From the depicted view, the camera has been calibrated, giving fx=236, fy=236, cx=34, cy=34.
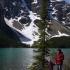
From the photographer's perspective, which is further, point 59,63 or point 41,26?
point 41,26

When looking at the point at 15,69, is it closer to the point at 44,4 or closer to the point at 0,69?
the point at 0,69

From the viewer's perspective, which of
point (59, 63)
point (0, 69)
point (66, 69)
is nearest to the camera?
point (59, 63)

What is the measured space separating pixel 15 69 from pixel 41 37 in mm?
31177

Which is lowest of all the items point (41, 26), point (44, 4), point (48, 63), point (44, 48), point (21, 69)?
point (21, 69)

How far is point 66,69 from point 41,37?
1275 cm

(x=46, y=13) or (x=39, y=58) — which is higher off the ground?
(x=46, y=13)

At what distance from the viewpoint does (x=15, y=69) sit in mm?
55938

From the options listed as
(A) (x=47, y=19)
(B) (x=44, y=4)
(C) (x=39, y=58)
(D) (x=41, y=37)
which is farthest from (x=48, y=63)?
(B) (x=44, y=4)

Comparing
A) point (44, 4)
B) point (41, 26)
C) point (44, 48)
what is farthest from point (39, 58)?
point (44, 4)

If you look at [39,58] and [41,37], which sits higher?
[41,37]

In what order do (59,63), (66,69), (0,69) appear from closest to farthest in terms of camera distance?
1. (59,63)
2. (66,69)
3. (0,69)

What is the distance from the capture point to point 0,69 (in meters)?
54.3

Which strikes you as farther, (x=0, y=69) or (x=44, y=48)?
(x=0, y=69)

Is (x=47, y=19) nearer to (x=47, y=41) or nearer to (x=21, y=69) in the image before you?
(x=47, y=41)
